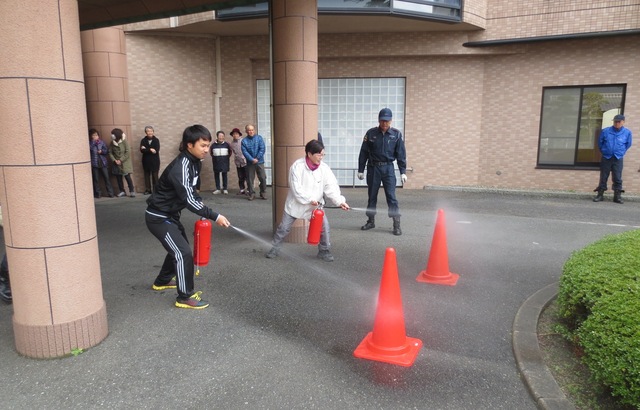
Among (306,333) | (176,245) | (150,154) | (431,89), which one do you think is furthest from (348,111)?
(306,333)

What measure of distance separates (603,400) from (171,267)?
420cm

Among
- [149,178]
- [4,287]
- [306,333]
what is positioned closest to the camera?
[306,333]

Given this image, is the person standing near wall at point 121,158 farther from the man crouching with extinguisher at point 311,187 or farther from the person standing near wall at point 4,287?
the person standing near wall at point 4,287

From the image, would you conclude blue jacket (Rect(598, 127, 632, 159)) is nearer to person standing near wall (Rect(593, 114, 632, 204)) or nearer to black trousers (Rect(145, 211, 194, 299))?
person standing near wall (Rect(593, 114, 632, 204))

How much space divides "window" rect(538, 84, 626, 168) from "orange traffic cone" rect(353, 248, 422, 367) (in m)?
10.8

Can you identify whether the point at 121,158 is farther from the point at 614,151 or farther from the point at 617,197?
the point at 617,197

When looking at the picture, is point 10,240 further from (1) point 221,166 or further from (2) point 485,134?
(2) point 485,134

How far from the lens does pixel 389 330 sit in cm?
394

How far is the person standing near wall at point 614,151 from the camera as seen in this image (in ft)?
36.3

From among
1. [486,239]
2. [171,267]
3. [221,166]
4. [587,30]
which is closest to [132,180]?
[221,166]

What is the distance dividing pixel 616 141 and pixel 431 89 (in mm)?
4697

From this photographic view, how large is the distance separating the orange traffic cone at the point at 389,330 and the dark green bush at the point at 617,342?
130 cm

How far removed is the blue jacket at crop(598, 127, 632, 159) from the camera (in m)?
11.1

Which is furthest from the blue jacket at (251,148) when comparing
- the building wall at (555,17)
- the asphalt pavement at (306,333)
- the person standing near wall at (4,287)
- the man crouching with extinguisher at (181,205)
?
the person standing near wall at (4,287)
